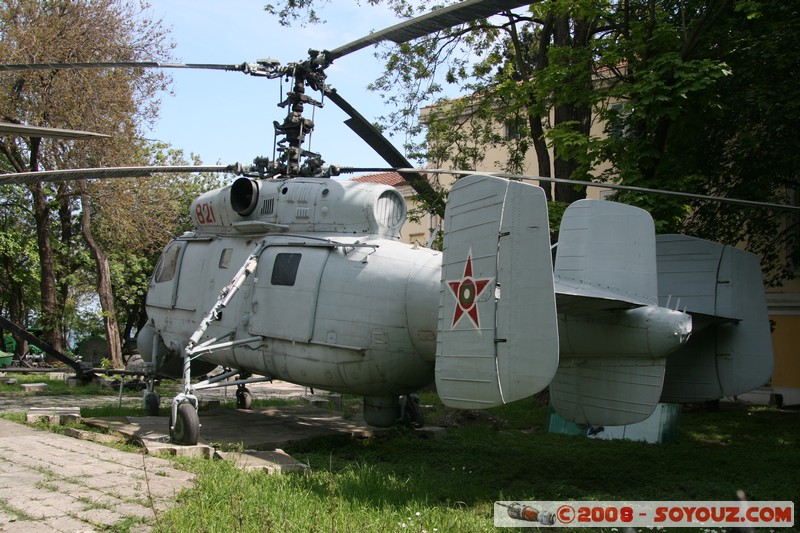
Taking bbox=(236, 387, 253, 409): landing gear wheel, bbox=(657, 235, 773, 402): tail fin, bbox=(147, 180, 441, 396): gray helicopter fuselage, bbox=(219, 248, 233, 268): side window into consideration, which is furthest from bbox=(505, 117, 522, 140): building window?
bbox=(657, 235, 773, 402): tail fin

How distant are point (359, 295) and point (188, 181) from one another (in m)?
27.8

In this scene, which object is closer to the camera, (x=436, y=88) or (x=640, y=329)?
(x=640, y=329)

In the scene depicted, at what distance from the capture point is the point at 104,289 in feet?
73.4

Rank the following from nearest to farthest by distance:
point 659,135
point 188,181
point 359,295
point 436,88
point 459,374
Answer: point 459,374 → point 359,295 → point 659,135 → point 436,88 → point 188,181

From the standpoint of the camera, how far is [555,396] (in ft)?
23.0

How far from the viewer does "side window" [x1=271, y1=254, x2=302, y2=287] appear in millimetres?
9023

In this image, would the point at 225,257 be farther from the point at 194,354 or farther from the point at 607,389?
the point at 607,389

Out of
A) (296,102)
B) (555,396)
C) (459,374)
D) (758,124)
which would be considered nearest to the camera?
(459,374)

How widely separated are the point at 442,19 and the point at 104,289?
60.4ft

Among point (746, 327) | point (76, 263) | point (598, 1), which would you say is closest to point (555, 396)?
point (746, 327)

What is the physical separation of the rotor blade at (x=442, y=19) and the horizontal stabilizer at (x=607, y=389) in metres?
3.53

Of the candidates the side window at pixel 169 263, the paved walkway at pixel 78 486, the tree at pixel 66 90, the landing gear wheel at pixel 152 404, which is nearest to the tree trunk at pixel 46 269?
the tree at pixel 66 90

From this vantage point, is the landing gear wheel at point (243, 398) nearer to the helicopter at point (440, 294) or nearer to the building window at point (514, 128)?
the helicopter at point (440, 294)

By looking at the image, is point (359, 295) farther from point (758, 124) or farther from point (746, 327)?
point (758, 124)
